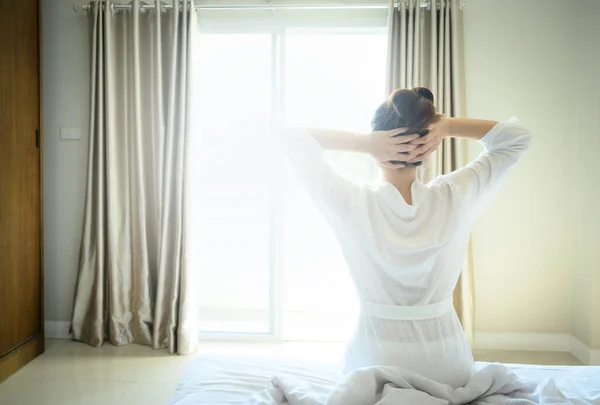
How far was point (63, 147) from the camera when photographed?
3.28 m

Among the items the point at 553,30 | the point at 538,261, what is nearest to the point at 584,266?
the point at 538,261

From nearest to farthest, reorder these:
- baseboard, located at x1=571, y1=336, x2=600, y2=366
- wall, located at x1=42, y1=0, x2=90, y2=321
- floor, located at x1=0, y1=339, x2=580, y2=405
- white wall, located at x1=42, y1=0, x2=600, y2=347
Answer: floor, located at x1=0, y1=339, x2=580, y2=405
baseboard, located at x1=571, y1=336, x2=600, y2=366
white wall, located at x1=42, y1=0, x2=600, y2=347
wall, located at x1=42, y1=0, x2=90, y2=321

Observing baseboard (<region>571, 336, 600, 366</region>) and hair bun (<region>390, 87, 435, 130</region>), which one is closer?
hair bun (<region>390, 87, 435, 130</region>)

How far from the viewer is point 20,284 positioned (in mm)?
2740

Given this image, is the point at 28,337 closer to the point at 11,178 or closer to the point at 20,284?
the point at 20,284

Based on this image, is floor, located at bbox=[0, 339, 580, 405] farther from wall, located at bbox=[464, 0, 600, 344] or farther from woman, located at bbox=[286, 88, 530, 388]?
woman, located at bbox=[286, 88, 530, 388]

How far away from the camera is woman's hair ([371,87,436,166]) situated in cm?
110

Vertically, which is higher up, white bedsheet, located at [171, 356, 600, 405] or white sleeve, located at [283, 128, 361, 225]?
white sleeve, located at [283, 128, 361, 225]

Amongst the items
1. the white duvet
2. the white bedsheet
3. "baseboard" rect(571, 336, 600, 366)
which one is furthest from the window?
the white duvet

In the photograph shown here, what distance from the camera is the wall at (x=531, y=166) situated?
310 cm

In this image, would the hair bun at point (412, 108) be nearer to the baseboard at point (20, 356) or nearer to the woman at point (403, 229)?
the woman at point (403, 229)

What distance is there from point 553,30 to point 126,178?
307 cm

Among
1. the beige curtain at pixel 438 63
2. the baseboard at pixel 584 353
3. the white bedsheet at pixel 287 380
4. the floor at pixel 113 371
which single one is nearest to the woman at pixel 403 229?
the white bedsheet at pixel 287 380

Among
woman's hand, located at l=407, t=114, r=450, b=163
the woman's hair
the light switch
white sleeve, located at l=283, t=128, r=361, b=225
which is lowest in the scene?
white sleeve, located at l=283, t=128, r=361, b=225
